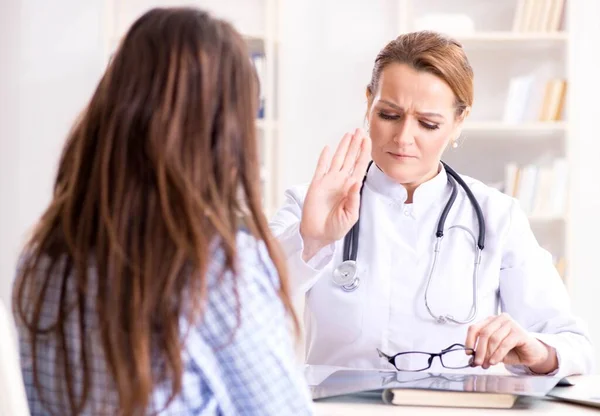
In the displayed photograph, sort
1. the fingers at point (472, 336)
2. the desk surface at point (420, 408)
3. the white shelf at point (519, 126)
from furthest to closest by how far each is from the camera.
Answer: the white shelf at point (519, 126), the fingers at point (472, 336), the desk surface at point (420, 408)

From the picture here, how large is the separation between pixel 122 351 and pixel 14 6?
3352mm

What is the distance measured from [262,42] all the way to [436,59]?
1924mm

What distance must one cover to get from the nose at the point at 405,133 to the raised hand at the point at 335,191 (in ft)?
0.64

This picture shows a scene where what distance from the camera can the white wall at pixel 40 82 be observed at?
3939 millimetres

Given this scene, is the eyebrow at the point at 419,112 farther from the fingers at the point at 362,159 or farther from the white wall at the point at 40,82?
the white wall at the point at 40,82

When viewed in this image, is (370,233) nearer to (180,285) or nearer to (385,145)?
(385,145)

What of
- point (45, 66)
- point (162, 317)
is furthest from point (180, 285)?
point (45, 66)

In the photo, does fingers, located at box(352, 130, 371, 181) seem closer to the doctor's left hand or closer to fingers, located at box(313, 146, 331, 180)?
fingers, located at box(313, 146, 331, 180)

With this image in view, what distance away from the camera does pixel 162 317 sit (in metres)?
0.93

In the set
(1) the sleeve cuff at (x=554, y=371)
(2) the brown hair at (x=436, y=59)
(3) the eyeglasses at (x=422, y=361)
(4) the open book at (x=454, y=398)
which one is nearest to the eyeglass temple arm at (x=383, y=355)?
(3) the eyeglasses at (x=422, y=361)

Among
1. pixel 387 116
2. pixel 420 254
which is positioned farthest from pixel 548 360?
pixel 387 116

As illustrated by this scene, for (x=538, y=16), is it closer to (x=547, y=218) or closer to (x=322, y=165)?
(x=547, y=218)

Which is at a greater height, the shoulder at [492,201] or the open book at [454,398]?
the shoulder at [492,201]

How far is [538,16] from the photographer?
360 centimetres
